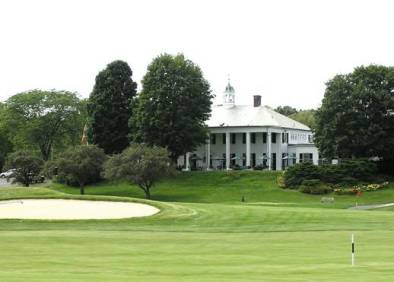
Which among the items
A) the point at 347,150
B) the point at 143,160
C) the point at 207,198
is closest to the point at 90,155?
the point at 143,160

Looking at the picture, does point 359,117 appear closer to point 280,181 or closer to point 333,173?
Result: point 333,173

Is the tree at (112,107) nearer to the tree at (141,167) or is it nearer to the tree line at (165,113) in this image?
the tree line at (165,113)

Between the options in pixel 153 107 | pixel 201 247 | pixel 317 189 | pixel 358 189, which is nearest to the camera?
pixel 201 247

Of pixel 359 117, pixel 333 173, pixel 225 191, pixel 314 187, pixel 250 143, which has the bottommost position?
pixel 225 191

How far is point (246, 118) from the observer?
4077 inches

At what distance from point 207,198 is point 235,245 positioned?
151ft

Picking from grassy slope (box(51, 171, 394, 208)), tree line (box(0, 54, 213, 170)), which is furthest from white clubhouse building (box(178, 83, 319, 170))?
grassy slope (box(51, 171, 394, 208))

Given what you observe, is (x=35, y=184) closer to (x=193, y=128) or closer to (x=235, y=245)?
(x=193, y=128)

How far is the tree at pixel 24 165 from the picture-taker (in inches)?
3519

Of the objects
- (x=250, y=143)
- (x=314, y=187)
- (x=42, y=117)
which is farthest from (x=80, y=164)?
(x=42, y=117)

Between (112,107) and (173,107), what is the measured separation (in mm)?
10799

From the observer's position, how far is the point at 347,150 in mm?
79312

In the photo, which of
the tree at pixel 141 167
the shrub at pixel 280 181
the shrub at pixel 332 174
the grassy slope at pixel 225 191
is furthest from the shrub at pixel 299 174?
the tree at pixel 141 167

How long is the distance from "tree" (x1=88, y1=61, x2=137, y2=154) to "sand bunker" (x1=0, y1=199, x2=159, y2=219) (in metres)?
43.4
